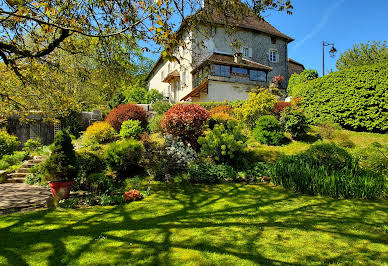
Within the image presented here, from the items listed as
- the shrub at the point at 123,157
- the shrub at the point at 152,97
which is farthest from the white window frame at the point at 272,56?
the shrub at the point at 123,157

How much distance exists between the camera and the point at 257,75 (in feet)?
79.6

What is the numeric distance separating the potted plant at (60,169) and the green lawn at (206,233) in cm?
111

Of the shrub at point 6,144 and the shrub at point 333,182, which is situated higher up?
the shrub at point 6,144

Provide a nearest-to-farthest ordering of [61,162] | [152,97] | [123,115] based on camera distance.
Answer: [61,162] < [123,115] < [152,97]

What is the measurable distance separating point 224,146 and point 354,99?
874 cm

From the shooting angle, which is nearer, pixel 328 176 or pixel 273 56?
pixel 328 176

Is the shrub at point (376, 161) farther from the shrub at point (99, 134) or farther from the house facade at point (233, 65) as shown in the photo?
the house facade at point (233, 65)

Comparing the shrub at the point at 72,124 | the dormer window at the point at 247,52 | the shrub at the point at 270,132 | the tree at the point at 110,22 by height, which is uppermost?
the dormer window at the point at 247,52

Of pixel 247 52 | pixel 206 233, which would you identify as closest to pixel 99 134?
pixel 206 233

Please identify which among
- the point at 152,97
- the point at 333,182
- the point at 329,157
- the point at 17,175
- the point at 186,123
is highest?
the point at 152,97

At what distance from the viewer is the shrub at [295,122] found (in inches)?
446

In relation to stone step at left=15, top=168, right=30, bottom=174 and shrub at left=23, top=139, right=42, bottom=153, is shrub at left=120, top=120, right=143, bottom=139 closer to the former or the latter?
stone step at left=15, top=168, right=30, bottom=174

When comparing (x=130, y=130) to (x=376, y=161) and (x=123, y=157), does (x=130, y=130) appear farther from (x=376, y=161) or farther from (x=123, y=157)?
(x=376, y=161)

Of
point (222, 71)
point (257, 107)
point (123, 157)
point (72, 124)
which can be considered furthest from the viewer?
point (222, 71)
